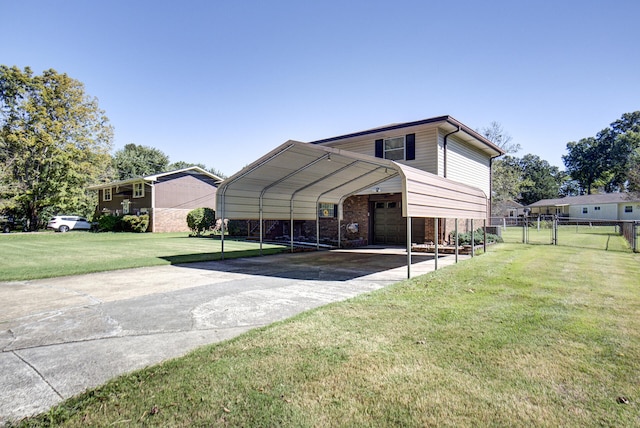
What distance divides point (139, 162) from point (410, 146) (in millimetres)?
44833

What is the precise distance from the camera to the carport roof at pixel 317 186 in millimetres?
7727

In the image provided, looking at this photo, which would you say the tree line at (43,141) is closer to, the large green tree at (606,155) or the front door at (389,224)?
the front door at (389,224)

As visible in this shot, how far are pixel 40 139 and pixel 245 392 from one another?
111 ft

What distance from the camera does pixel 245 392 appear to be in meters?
2.59

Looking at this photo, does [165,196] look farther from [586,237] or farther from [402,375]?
[586,237]

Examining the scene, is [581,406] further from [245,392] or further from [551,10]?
[551,10]

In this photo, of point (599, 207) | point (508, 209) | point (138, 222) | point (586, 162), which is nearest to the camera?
point (138, 222)

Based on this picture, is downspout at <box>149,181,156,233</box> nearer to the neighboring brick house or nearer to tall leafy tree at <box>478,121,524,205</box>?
the neighboring brick house

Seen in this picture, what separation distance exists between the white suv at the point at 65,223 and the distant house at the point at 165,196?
3078 millimetres

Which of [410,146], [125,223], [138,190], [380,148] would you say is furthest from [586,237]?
[138,190]

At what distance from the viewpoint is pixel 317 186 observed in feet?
41.7

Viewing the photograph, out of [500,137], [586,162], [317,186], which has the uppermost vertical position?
[586,162]

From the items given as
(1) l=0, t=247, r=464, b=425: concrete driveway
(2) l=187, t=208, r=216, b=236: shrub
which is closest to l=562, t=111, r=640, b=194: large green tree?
(2) l=187, t=208, r=216, b=236: shrub

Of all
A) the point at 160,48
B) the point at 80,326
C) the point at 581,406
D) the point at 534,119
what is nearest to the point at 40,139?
the point at 160,48
